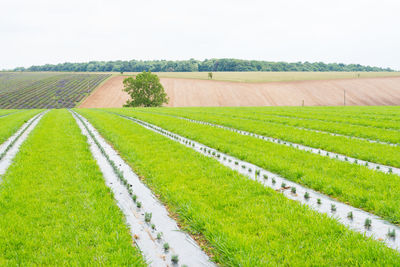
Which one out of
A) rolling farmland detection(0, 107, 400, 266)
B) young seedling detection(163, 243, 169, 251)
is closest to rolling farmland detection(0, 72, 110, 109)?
rolling farmland detection(0, 107, 400, 266)

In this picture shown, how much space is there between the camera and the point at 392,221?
5.80m

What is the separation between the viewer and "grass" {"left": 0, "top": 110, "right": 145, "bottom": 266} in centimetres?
470

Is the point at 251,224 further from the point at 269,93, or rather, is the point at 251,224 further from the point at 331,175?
the point at 269,93

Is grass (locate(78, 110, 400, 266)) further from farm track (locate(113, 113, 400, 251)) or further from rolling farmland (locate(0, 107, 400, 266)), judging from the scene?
farm track (locate(113, 113, 400, 251))

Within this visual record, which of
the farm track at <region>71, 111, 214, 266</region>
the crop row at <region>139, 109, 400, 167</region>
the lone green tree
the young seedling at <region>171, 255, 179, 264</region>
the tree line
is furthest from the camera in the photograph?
the tree line

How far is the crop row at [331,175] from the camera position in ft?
21.7

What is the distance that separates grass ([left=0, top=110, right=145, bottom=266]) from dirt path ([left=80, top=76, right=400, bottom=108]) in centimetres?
6751

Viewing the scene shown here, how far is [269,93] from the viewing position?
85750 mm

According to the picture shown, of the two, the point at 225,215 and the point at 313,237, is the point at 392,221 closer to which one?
the point at 313,237

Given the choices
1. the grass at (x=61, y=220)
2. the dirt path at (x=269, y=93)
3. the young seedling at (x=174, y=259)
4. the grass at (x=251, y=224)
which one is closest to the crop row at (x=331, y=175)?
the grass at (x=251, y=224)

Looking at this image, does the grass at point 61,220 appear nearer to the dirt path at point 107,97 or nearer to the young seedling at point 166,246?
the young seedling at point 166,246

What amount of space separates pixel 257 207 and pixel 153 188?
122 inches

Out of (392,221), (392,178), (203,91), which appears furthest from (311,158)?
(203,91)

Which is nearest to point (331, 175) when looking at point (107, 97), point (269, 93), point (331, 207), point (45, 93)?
point (331, 207)
